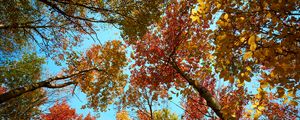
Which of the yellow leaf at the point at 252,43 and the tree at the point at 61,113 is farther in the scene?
the tree at the point at 61,113

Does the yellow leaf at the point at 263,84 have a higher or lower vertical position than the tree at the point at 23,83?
lower

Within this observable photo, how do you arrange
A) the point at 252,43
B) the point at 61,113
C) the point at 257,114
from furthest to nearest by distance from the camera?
1. the point at 61,113
2. the point at 257,114
3. the point at 252,43

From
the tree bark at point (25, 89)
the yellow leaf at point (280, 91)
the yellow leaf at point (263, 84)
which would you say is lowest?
the yellow leaf at point (280, 91)

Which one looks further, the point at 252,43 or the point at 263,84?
the point at 263,84

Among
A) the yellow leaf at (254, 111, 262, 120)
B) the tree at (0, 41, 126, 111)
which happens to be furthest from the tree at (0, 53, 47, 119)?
the yellow leaf at (254, 111, 262, 120)

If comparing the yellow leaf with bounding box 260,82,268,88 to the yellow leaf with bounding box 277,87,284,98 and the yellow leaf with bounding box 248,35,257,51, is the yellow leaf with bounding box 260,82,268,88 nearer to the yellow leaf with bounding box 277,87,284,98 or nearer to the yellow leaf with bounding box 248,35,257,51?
the yellow leaf with bounding box 277,87,284,98

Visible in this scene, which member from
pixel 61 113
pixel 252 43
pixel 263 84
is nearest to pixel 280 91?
pixel 263 84

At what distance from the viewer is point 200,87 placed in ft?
31.1

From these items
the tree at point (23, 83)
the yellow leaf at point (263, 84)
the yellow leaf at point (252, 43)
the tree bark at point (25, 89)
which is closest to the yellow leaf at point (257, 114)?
the yellow leaf at point (263, 84)

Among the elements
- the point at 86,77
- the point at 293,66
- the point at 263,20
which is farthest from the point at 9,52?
the point at 293,66

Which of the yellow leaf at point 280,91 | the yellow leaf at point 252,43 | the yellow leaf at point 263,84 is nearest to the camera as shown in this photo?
the yellow leaf at point 252,43

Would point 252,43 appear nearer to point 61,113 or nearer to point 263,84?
point 263,84

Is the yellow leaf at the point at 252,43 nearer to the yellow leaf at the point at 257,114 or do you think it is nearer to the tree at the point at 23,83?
the yellow leaf at the point at 257,114

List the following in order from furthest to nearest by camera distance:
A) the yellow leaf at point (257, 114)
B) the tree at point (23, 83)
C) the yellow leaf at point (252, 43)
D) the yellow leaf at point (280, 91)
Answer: the tree at point (23, 83) → the yellow leaf at point (257, 114) → the yellow leaf at point (280, 91) → the yellow leaf at point (252, 43)
